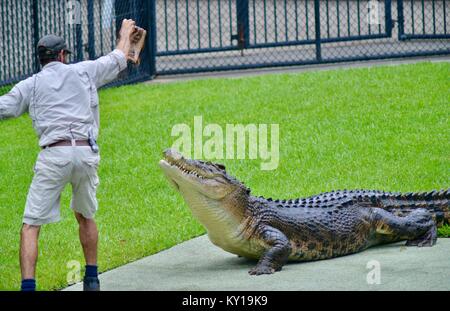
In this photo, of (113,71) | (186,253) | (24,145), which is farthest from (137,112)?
(113,71)

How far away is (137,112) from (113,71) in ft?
21.6

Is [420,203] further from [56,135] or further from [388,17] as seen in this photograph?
[388,17]

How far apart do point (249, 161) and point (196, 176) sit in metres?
3.90

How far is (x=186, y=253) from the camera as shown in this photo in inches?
366

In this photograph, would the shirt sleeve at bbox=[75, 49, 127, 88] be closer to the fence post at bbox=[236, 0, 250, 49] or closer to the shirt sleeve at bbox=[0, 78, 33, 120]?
the shirt sleeve at bbox=[0, 78, 33, 120]

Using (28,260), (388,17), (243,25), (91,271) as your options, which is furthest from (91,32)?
(28,260)

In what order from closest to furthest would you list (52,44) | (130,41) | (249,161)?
1. (52,44)
2. (130,41)
3. (249,161)

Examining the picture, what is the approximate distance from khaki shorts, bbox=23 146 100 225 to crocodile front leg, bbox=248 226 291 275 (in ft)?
4.71

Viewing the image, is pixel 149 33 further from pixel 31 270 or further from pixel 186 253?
pixel 31 270

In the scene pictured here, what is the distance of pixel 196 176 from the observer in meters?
8.60

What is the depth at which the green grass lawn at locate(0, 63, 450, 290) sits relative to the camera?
1015cm

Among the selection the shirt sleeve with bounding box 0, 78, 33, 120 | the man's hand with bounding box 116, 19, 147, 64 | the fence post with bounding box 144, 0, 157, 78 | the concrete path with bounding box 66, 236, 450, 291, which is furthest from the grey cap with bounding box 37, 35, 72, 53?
the fence post with bounding box 144, 0, 157, 78

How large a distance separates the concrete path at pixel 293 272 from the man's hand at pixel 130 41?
5.15 feet

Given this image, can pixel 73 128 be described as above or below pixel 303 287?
above
